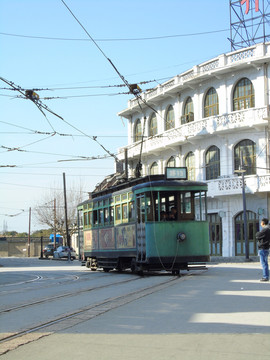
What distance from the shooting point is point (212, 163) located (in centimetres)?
4288

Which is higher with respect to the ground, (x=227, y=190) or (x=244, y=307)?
(x=227, y=190)

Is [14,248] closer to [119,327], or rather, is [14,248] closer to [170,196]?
[170,196]

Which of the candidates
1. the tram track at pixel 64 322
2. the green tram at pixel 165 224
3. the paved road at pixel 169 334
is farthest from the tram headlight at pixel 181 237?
the paved road at pixel 169 334

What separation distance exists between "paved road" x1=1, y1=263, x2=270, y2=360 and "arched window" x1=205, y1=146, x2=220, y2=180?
103ft

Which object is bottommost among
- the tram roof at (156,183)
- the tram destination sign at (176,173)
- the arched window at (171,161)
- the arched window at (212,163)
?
the tram roof at (156,183)

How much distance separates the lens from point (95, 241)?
25.3 m

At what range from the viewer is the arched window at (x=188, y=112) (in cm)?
4509

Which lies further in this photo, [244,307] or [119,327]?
Result: [244,307]

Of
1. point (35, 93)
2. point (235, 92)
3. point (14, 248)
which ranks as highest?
point (235, 92)

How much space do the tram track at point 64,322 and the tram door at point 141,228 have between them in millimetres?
6815

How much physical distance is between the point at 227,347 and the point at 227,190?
33578mm

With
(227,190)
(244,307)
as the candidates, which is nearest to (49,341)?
(244,307)

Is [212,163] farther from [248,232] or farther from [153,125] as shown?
[153,125]

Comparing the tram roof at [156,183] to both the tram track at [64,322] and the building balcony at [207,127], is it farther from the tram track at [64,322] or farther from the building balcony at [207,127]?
the building balcony at [207,127]
